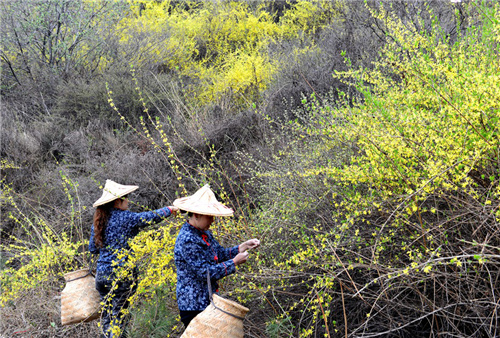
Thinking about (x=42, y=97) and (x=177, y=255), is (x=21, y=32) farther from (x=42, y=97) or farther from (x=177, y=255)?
(x=177, y=255)

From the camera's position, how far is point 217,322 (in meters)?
2.18


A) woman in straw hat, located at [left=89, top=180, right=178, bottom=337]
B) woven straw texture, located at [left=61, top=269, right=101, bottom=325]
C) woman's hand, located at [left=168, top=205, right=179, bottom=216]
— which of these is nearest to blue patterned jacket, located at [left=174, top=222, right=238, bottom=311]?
woman's hand, located at [left=168, top=205, right=179, bottom=216]

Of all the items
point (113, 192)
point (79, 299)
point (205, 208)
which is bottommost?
point (79, 299)

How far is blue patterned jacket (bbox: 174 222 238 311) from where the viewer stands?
2.49 m

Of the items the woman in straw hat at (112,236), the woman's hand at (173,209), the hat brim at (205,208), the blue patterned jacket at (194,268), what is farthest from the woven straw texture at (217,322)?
the woman in straw hat at (112,236)

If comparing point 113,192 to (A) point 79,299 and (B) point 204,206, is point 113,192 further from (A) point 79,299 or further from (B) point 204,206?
(B) point 204,206

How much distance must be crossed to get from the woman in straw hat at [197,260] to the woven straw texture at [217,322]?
0.94 ft

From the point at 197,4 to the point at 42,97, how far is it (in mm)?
6445

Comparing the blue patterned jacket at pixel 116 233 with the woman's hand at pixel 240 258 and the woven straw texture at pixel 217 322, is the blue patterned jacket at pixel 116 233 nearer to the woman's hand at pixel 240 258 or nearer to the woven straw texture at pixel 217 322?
the woman's hand at pixel 240 258

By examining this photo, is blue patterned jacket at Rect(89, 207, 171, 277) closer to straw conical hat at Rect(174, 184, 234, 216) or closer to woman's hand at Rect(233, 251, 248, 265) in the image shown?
straw conical hat at Rect(174, 184, 234, 216)

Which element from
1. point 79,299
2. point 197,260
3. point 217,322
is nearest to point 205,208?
point 197,260

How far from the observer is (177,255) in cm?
257

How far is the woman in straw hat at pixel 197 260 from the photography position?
250cm

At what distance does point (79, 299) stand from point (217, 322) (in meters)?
1.73
